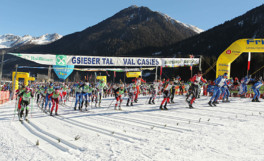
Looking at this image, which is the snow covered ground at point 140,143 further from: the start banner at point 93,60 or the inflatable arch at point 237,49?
the inflatable arch at point 237,49

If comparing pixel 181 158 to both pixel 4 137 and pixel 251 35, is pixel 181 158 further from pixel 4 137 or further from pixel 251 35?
pixel 251 35

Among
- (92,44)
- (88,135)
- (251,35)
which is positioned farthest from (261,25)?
(92,44)

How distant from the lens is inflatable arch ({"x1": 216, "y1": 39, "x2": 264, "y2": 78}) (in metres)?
16.9

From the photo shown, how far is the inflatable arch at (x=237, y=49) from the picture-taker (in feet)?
55.4

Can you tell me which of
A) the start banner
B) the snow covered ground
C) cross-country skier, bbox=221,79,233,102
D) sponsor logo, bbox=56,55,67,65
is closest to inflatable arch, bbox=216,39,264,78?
cross-country skier, bbox=221,79,233,102

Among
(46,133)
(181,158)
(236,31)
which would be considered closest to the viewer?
(181,158)

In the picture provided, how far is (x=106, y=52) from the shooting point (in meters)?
153

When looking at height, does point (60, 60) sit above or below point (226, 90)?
above

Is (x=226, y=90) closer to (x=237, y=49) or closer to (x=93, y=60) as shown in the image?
(x=237, y=49)

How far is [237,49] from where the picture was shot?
Result: 17281 millimetres

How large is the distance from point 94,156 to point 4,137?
360 centimetres

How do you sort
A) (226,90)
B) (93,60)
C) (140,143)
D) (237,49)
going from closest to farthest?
(140,143), (226,90), (93,60), (237,49)

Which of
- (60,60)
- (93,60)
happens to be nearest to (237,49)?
(93,60)

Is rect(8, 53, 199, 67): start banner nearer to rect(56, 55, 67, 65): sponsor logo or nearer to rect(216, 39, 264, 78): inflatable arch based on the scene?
rect(56, 55, 67, 65): sponsor logo
